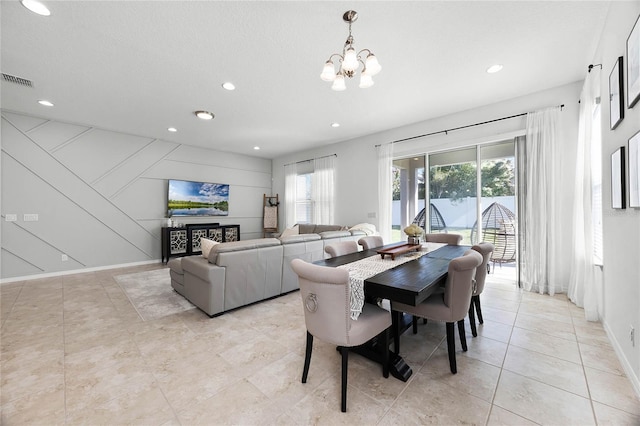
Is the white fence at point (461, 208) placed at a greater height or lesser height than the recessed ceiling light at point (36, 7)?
lesser

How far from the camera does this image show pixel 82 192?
491cm

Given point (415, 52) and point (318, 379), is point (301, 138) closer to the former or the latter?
point (415, 52)

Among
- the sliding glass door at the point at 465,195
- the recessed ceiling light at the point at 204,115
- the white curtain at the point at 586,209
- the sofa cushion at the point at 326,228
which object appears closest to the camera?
the white curtain at the point at 586,209

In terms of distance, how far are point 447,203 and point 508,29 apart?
112 inches

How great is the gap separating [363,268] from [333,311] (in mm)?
560

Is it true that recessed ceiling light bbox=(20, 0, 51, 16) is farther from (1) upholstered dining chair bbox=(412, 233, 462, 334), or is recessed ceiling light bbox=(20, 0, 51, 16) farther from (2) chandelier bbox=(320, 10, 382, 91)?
(1) upholstered dining chair bbox=(412, 233, 462, 334)

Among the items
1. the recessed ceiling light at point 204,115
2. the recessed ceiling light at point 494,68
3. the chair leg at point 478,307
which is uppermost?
the recessed ceiling light at point 494,68

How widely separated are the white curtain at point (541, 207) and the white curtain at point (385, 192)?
2.19 m

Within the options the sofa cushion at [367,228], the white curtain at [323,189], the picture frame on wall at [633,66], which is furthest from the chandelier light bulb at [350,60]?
the white curtain at [323,189]

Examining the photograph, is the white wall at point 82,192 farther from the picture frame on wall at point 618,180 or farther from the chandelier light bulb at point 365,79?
the picture frame on wall at point 618,180

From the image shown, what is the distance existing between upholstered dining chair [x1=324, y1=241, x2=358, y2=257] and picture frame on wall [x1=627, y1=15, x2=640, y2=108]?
2.32m

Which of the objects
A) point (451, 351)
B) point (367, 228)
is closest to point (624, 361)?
point (451, 351)

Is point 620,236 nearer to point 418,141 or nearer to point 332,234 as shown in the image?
point 332,234

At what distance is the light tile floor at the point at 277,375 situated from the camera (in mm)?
1485
